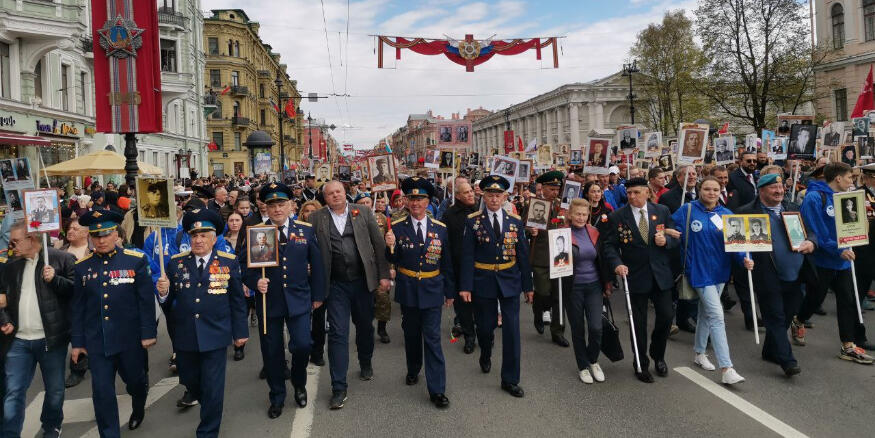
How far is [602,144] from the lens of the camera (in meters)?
11.6

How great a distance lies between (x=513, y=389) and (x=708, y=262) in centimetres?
233

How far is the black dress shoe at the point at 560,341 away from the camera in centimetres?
716

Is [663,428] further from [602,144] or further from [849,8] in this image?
[849,8]

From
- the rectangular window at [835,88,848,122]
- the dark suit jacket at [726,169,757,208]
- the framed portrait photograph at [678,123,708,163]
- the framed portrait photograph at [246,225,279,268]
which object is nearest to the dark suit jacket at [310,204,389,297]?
the framed portrait photograph at [246,225,279,268]

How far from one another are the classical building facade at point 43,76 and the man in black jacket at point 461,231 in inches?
738

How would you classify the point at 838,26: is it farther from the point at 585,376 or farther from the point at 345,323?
the point at 345,323

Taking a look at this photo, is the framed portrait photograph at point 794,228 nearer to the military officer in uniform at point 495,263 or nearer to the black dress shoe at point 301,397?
the military officer in uniform at point 495,263

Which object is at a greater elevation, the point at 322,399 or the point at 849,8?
the point at 849,8

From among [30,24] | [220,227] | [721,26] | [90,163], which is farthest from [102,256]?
[721,26]

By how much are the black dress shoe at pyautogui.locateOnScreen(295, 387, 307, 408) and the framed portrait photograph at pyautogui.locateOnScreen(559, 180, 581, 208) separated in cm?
434

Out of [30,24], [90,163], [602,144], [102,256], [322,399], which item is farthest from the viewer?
[30,24]

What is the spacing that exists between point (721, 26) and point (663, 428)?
3475cm

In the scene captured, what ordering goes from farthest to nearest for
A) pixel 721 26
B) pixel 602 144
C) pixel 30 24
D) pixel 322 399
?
1. pixel 721 26
2. pixel 30 24
3. pixel 602 144
4. pixel 322 399

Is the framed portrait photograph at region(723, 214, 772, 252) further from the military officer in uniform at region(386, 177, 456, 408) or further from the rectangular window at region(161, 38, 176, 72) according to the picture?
the rectangular window at region(161, 38, 176, 72)
